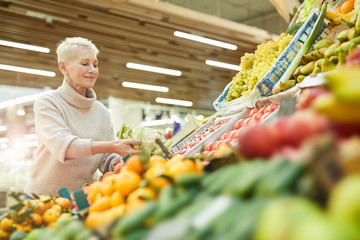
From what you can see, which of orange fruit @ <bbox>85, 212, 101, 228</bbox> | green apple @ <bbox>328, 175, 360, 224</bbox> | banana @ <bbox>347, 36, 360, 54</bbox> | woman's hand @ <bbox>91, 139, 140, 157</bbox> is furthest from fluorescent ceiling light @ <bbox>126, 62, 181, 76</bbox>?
green apple @ <bbox>328, 175, 360, 224</bbox>

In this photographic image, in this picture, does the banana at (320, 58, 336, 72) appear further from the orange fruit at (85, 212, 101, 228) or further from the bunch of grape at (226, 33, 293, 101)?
the orange fruit at (85, 212, 101, 228)

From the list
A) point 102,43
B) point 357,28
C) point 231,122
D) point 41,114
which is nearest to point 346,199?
point 357,28

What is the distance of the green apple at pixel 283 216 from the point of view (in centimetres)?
54

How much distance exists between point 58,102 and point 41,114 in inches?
5.9

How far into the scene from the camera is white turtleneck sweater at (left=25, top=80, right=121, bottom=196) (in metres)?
2.25

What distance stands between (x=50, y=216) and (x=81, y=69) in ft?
4.29

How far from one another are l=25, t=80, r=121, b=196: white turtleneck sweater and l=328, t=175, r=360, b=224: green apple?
180cm

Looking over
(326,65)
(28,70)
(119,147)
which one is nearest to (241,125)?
(326,65)

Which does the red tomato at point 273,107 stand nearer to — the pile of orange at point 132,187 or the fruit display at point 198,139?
the fruit display at point 198,139

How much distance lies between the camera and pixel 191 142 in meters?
2.42

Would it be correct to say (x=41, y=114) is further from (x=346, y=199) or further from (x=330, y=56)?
(x=346, y=199)

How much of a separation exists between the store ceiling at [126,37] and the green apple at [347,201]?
5.58 meters

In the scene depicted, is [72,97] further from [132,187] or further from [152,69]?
[152,69]

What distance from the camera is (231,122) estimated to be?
2303 mm
